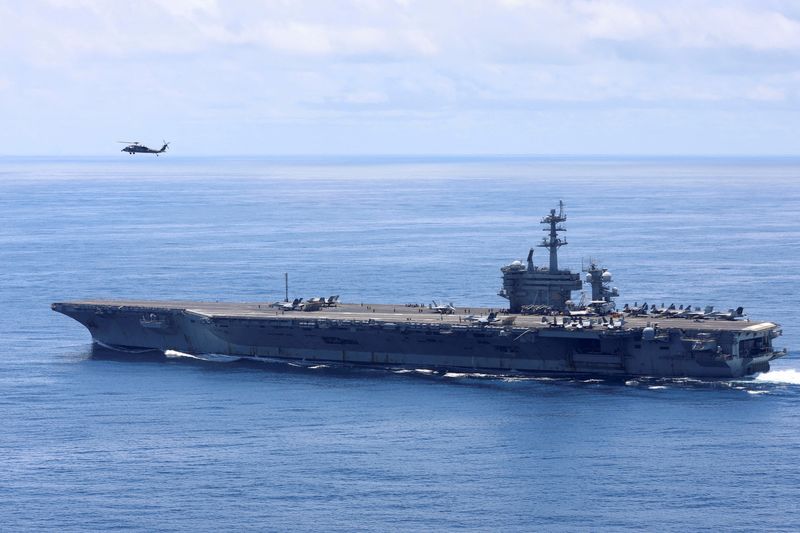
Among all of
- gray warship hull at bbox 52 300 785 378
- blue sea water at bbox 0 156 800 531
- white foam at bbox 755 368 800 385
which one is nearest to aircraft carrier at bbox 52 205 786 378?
gray warship hull at bbox 52 300 785 378

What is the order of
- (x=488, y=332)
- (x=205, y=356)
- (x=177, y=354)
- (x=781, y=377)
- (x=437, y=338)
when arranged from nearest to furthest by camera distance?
(x=781, y=377)
(x=488, y=332)
(x=437, y=338)
(x=205, y=356)
(x=177, y=354)

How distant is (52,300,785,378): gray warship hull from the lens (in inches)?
2057

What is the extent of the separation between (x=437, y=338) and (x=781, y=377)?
14008mm

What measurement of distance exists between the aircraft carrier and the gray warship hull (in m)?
0.05

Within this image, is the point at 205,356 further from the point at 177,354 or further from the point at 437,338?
the point at 437,338

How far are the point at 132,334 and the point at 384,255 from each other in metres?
34.9

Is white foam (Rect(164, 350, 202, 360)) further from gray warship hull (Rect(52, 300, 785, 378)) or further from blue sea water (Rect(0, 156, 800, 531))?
blue sea water (Rect(0, 156, 800, 531))

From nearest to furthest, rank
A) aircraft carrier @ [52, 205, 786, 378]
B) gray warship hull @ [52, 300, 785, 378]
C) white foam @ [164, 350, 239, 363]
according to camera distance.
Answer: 1. gray warship hull @ [52, 300, 785, 378]
2. aircraft carrier @ [52, 205, 786, 378]
3. white foam @ [164, 350, 239, 363]

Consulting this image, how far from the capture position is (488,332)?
54875mm

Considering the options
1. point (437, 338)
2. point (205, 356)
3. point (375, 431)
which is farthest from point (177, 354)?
point (375, 431)

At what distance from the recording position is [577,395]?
50500mm

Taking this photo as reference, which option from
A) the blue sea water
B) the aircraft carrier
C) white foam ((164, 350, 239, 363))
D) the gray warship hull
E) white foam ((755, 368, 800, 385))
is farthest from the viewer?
white foam ((164, 350, 239, 363))

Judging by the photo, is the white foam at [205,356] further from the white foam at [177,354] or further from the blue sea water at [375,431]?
the blue sea water at [375,431]

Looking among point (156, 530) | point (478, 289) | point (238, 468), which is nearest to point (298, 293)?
point (478, 289)
